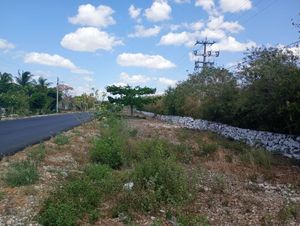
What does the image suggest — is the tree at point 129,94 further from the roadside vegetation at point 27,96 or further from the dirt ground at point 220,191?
the dirt ground at point 220,191

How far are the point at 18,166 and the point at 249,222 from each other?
6.49m

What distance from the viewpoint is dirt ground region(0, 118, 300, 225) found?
783 centimetres

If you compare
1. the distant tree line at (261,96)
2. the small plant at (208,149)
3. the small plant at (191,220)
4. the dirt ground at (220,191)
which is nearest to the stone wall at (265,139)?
the distant tree line at (261,96)

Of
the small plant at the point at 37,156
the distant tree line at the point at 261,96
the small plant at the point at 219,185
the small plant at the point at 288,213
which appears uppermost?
the distant tree line at the point at 261,96

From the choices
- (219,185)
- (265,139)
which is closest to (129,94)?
(265,139)

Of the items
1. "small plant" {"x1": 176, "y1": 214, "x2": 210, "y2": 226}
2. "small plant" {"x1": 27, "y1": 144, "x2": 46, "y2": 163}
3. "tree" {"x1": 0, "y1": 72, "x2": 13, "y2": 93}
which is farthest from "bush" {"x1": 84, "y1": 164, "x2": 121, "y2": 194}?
"tree" {"x1": 0, "y1": 72, "x2": 13, "y2": 93}

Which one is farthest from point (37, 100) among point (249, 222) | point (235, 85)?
point (249, 222)

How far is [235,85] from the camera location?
27.3 metres

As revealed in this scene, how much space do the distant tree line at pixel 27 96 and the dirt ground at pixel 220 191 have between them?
22736 mm

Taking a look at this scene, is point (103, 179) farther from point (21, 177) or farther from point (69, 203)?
point (69, 203)

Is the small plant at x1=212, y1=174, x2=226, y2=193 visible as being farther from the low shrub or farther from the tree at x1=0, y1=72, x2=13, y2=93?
the tree at x1=0, y1=72, x2=13, y2=93

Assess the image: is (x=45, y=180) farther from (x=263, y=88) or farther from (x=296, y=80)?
(x=263, y=88)

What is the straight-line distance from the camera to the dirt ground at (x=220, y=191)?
25.7ft

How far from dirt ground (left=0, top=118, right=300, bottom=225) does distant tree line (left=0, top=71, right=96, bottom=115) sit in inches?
895
